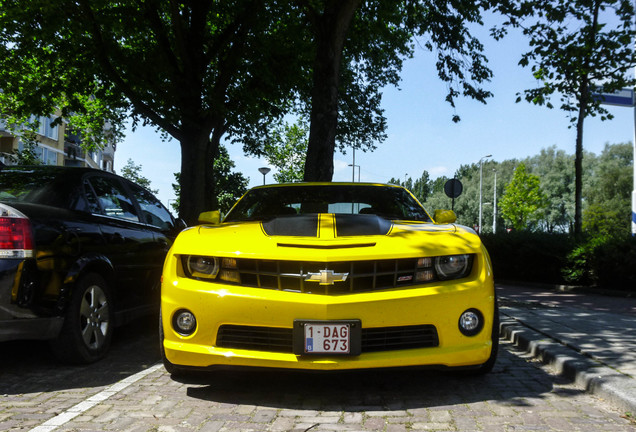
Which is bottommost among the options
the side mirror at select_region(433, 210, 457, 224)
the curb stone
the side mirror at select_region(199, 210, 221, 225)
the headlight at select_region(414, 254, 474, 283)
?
the curb stone

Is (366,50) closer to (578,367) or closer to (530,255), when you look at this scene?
(530,255)

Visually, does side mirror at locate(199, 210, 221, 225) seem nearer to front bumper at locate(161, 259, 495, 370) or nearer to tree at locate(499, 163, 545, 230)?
front bumper at locate(161, 259, 495, 370)

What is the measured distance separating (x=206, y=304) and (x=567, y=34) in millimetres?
13779

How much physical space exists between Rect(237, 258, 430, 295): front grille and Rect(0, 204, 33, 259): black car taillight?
156cm

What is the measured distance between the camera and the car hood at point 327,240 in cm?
381

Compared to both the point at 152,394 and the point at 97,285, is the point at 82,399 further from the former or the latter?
the point at 97,285

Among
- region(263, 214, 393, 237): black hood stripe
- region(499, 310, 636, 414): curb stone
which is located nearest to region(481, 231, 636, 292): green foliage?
region(499, 310, 636, 414): curb stone

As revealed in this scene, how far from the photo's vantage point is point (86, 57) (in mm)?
15539

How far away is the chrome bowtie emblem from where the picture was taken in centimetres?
372

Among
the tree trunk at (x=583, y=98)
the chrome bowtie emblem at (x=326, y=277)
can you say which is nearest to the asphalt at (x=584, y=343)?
the chrome bowtie emblem at (x=326, y=277)

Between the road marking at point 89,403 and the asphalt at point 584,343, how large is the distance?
318cm

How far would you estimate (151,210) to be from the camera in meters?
6.64

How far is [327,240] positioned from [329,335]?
0.62 m

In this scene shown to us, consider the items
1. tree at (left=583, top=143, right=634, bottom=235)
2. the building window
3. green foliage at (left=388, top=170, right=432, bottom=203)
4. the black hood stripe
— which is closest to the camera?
the black hood stripe
